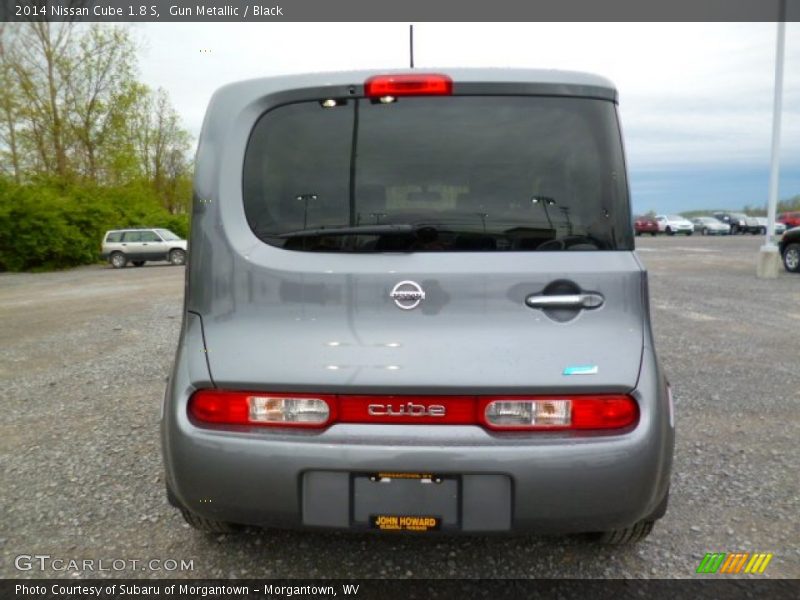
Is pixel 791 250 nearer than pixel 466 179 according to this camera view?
No

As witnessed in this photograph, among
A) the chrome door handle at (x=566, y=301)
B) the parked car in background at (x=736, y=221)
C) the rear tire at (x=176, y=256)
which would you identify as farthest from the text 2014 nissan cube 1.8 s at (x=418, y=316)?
the parked car in background at (x=736, y=221)

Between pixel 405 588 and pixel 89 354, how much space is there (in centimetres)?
541

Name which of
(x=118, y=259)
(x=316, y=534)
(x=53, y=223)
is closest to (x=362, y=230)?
(x=316, y=534)

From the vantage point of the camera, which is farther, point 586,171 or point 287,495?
point 586,171

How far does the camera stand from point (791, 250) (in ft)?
44.4

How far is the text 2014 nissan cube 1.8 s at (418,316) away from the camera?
173 centimetres

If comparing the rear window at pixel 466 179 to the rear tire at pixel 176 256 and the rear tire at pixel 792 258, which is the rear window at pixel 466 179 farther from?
the rear tire at pixel 176 256

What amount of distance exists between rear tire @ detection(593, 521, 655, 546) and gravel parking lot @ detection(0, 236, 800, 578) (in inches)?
6.2

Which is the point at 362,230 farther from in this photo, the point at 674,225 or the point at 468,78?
the point at 674,225

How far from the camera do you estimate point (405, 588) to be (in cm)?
209

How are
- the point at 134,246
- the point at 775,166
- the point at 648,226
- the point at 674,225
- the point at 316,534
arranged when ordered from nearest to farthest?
the point at 316,534
the point at 775,166
the point at 134,246
the point at 674,225
the point at 648,226

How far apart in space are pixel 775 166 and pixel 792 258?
2543 mm

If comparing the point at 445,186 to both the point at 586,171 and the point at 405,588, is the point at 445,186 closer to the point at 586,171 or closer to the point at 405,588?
the point at 586,171

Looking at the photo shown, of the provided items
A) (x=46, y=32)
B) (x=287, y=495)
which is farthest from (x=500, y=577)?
(x=46, y=32)
